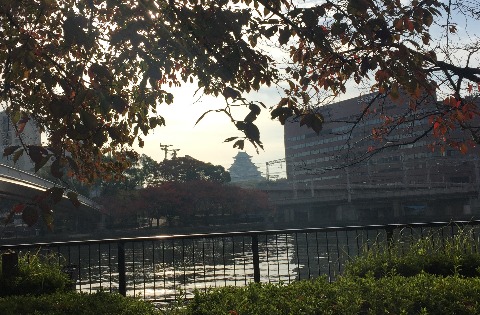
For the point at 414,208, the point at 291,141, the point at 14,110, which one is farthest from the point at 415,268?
the point at 291,141

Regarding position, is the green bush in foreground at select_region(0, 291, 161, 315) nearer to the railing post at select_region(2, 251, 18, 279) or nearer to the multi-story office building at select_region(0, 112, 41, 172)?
the multi-story office building at select_region(0, 112, 41, 172)

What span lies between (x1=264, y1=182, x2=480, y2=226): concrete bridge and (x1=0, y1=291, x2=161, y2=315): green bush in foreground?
67.9m

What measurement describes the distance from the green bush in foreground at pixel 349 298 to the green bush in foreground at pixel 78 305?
516 millimetres

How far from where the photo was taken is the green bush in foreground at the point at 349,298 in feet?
16.8

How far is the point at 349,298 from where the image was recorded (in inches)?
212

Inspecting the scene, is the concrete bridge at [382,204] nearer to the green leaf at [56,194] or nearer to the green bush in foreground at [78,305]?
the green bush in foreground at [78,305]

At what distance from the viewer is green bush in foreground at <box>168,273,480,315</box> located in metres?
5.12

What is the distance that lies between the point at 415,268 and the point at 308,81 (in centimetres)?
333

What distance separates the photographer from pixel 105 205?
70.4 m

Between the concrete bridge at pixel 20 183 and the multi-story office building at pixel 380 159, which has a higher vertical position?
the multi-story office building at pixel 380 159

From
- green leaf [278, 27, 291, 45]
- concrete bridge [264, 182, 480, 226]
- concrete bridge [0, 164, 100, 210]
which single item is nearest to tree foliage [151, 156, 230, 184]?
concrete bridge [264, 182, 480, 226]

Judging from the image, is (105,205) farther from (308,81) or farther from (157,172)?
(308,81)

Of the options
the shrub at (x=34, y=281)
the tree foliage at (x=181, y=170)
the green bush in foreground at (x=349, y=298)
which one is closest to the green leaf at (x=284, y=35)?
the green bush in foreground at (x=349, y=298)

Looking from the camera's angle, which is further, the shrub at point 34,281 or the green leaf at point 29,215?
the shrub at point 34,281
